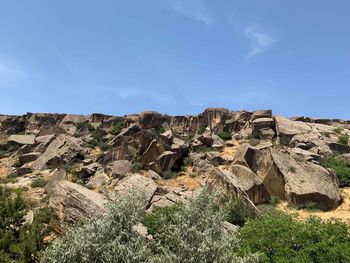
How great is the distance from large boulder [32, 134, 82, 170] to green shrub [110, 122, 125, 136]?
9193 millimetres

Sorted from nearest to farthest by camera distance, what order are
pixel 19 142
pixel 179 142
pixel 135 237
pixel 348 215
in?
pixel 135 237, pixel 348 215, pixel 179 142, pixel 19 142

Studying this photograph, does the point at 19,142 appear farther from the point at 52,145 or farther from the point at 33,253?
the point at 33,253

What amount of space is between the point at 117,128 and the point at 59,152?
46.9ft

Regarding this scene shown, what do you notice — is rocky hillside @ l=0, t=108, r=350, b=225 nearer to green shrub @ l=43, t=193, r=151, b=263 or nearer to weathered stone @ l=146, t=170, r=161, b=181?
weathered stone @ l=146, t=170, r=161, b=181

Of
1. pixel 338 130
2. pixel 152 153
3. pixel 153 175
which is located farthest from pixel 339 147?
pixel 153 175

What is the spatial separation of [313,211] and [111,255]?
18.5 m

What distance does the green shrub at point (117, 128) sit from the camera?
5403cm

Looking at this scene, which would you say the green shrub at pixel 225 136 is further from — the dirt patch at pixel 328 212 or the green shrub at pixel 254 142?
the dirt patch at pixel 328 212

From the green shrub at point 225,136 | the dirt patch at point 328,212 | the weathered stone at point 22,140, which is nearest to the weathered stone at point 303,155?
the dirt patch at point 328,212

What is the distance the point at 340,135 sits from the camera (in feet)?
151

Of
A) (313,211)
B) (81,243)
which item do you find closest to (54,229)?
(81,243)

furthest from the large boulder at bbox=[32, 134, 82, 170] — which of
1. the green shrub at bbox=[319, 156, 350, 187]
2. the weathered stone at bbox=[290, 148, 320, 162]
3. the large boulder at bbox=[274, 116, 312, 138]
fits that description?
the green shrub at bbox=[319, 156, 350, 187]

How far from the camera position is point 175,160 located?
38.1 meters

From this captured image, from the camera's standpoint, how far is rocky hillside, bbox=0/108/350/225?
978 inches
